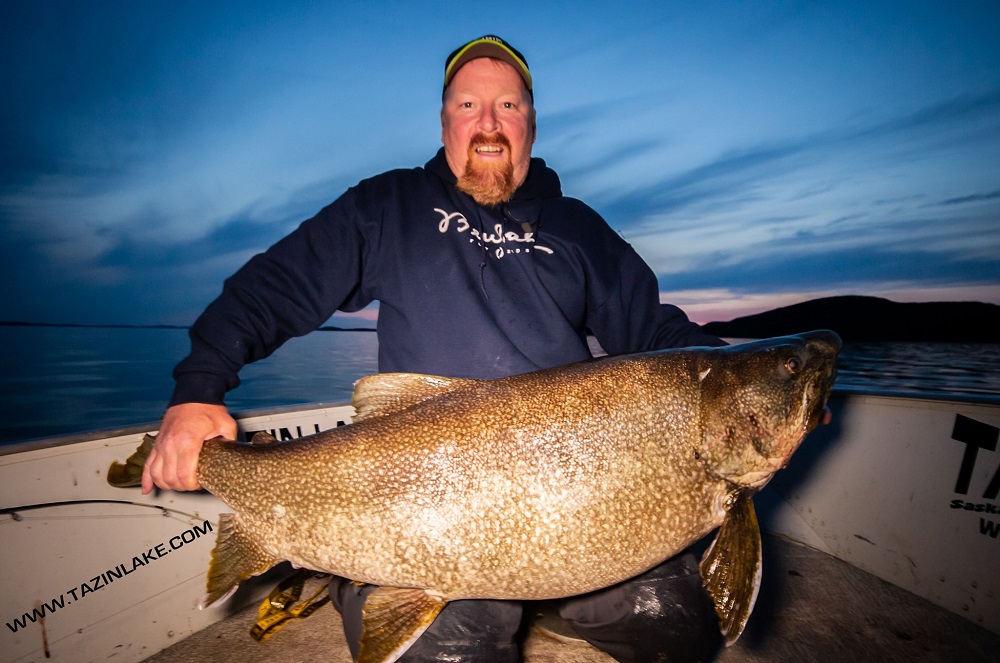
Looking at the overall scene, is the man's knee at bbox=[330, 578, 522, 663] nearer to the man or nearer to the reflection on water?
the man

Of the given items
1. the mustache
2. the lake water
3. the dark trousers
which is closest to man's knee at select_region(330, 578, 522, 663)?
the dark trousers

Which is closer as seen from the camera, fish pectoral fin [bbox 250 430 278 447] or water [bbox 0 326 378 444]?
fish pectoral fin [bbox 250 430 278 447]

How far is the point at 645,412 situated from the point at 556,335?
0.95 metres

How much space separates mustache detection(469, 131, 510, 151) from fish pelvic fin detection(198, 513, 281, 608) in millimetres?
2390

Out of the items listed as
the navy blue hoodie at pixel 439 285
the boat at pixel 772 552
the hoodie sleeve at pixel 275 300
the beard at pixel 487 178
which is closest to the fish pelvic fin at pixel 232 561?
the hoodie sleeve at pixel 275 300

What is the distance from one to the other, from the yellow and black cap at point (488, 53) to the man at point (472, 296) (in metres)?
0.01

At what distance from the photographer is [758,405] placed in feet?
6.51

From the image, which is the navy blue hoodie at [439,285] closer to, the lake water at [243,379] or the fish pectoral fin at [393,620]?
the fish pectoral fin at [393,620]

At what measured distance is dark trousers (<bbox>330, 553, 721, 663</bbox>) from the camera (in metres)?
2.09

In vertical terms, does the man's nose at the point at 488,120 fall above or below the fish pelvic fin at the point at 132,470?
above

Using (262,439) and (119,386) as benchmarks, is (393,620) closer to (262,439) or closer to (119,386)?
(262,439)

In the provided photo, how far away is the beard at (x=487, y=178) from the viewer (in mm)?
3006

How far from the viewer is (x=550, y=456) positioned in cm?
186

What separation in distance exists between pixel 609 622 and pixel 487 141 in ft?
8.93
